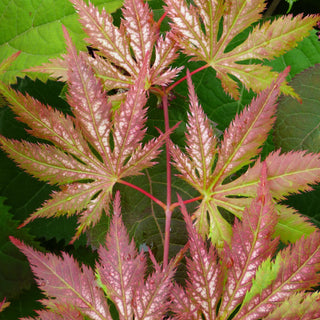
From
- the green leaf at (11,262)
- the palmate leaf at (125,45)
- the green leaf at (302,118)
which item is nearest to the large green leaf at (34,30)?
the palmate leaf at (125,45)

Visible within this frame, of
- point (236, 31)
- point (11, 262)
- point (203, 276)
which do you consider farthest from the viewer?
point (11, 262)

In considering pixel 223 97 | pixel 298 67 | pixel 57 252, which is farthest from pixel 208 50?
pixel 57 252

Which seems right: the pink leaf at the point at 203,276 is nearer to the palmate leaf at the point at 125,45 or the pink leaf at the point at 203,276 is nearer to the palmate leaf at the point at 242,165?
the palmate leaf at the point at 242,165

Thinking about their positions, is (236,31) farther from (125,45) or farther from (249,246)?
(249,246)

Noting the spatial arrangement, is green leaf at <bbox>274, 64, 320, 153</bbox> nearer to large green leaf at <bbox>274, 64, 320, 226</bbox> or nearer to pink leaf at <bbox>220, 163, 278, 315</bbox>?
large green leaf at <bbox>274, 64, 320, 226</bbox>

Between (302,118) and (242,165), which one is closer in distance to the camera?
(242,165)

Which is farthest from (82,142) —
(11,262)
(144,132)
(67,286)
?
(11,262)

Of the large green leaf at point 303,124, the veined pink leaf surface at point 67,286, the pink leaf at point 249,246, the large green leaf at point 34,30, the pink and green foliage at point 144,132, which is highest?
the large green leaf at point 303,124
